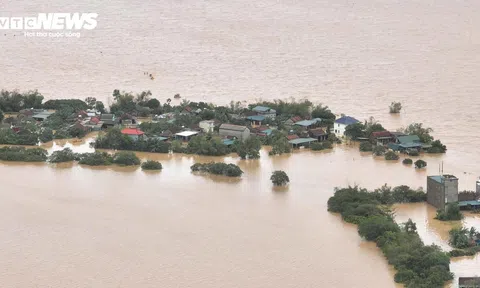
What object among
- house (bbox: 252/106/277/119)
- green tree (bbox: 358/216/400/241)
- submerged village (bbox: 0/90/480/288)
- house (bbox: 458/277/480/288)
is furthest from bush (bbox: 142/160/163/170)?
house (bbox: 458/277/480/288)

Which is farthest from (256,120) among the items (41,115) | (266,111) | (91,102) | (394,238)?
(394,238)

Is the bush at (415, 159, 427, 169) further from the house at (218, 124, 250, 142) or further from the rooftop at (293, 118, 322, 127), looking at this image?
the house at (218, 124, 250, 142)

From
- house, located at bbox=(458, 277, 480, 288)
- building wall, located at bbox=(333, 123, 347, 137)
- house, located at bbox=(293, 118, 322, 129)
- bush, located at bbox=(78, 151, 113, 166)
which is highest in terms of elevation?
house, located at bbox=(293, 118, 322, 129)

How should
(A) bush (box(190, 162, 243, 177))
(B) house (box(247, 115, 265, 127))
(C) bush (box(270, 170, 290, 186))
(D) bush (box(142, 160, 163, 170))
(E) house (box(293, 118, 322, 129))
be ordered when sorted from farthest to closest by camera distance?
(B) house (box(247, 115, 265, 127)) < (E) house (box(293, 118, 322, 129)) < (D) bush (box(142, 160, 163, 170)) < (A) bush (box(190, 162, 243, 177)) < (C) bush (box(270, 170, 290, 186))

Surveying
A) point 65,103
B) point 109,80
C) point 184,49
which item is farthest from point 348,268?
point 184,49

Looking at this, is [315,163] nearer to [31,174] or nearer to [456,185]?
[456,185]

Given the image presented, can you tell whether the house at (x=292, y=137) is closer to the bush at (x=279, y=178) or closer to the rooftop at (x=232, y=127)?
the rooftop at (x=232, y=127)

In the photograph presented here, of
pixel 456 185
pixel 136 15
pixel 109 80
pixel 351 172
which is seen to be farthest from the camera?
pixel 136 15
